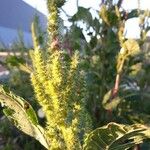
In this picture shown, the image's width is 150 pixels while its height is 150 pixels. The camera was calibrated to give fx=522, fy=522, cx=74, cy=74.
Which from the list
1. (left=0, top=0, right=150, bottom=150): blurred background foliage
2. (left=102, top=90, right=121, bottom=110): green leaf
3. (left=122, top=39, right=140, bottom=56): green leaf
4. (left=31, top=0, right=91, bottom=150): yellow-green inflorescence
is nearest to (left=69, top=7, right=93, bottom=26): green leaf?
(left=0, top=0, right=150, bottom=150): blurred background foliage

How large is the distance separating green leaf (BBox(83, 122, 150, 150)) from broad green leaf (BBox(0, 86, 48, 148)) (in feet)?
0.89

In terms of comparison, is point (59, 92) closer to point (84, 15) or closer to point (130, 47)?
point (130, 47)

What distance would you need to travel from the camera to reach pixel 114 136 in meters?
2.11

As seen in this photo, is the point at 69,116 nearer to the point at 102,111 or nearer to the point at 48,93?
the point at 48,93

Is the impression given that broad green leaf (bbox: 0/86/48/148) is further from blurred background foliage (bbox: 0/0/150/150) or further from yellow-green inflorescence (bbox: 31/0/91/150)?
blurred background foliage (bbox: 0/0/150/150)

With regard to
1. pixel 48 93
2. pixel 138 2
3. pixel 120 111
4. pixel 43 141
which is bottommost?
pixel 120 111

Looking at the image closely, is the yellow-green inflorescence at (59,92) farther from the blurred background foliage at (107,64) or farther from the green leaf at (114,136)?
the blurred background foliage at (107,64)

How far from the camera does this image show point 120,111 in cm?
413

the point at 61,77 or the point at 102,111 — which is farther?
the point at 102,111

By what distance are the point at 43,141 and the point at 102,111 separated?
2.05m

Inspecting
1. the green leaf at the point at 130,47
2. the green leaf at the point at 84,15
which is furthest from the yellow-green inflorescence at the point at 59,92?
→ the green leaf at the point at 84,15

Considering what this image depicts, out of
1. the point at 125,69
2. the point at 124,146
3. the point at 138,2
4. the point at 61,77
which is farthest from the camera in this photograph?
the point at 138,2

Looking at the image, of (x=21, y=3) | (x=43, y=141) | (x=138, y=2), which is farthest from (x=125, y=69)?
(x=21, y=3)

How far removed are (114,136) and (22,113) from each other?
0.47 m
